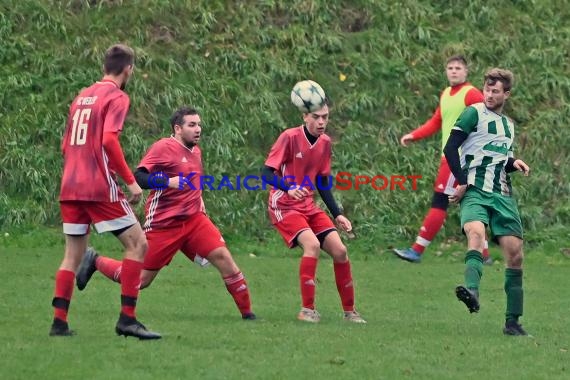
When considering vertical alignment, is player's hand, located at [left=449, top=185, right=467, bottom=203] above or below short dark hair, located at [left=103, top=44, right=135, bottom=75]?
below

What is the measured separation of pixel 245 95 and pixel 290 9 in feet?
6.58

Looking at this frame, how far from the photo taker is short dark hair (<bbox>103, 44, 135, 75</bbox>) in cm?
845

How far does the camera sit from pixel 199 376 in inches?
287

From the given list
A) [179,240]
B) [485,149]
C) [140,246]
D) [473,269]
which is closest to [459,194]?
[485,149]

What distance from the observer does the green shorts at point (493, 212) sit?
930 centimetres

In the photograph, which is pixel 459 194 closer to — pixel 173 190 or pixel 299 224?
pixel 299 224

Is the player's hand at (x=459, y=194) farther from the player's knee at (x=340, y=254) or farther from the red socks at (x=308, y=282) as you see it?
the red socks at (x=308, y=282)

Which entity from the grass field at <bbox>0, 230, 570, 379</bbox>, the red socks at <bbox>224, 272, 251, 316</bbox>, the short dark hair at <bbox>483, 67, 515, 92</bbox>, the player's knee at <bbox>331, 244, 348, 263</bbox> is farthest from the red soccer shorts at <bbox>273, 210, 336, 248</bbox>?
the short dark hair at <bbox>483, 67, 515, 92</bbox>

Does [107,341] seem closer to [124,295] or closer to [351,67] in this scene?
[124,295]

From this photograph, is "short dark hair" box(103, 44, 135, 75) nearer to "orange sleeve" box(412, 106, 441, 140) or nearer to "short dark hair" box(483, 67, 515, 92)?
"short dark hair" box(483, 67, 515, 92)

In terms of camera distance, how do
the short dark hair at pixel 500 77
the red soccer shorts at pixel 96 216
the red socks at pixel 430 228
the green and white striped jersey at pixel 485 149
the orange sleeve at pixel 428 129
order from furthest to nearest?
the red socks at pixel 430 228 → the orange sleeve at pixel 428 129 → the green and white striped jersey at pixel 485 149 → the short dark hair at pixel 500 77 → the red soccer shorts at pixel 96 216

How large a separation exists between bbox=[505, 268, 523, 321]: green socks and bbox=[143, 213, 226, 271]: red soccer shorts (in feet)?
7.43

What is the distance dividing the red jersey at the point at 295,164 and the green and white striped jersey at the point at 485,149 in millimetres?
1472

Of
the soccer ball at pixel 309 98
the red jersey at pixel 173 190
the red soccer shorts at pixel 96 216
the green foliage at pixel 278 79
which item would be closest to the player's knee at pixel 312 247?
the red jersey at pixel 173 190
